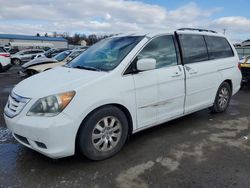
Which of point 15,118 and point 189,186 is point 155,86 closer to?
point 189,186

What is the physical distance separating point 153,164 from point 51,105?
152cm

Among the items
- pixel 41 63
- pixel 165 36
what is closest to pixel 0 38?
pixel 41 63

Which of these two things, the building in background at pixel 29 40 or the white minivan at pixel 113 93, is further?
the building in background at pixel 29 40

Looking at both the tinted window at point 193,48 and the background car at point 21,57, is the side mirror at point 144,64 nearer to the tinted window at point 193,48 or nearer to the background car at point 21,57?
the tinted window at point 193,48

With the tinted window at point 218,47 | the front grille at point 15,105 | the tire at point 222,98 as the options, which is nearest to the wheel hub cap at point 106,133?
the front grille at point 15,105

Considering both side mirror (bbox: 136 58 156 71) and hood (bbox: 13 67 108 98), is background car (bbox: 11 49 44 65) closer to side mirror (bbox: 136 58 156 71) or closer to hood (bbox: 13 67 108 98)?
hood (bbox: 13 67 108 98)

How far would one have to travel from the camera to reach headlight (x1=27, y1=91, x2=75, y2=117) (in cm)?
292

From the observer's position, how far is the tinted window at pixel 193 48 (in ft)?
14.3

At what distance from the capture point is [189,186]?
2811 mm

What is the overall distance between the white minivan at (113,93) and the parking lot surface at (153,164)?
0.28 meters

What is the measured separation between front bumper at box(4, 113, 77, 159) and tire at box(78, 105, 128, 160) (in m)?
0.17

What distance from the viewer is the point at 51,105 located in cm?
294

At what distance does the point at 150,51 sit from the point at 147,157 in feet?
5.24

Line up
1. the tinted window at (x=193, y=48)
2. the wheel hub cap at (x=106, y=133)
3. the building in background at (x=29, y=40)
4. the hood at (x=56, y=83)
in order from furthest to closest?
1. the building in background at (x=29, y=40)
2. the tinted window at (x=193, y=48)
3. the wheel hub cap at (x=106, y=133)
4. the hood at (x=56, y=83)
